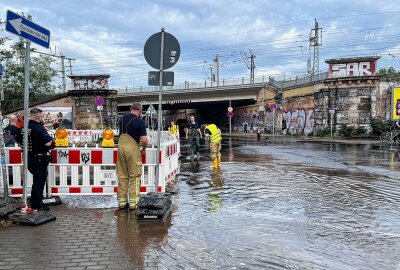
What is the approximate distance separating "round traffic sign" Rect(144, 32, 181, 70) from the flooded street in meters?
2.67

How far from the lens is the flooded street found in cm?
469

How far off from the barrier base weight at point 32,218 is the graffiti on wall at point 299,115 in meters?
33.4

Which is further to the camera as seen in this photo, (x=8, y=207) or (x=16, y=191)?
(x=16, y=191)

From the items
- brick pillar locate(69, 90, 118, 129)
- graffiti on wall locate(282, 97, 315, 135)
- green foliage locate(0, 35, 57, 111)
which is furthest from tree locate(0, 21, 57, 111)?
graffiti on wall locate(282, 97, 315, 135)

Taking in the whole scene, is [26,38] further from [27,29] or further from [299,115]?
[299,115]

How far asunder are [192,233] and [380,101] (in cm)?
3159

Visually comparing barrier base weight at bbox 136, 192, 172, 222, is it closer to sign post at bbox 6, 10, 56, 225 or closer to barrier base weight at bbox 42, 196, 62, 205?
sign post at bbox 6, 10, 56, 225

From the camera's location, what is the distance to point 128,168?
714 centimetres

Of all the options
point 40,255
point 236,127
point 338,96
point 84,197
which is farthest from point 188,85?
point 40,255

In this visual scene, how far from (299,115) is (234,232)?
35.2 m

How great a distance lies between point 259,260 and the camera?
4.70m

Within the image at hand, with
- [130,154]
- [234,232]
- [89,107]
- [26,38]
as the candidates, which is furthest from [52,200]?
[89,107]

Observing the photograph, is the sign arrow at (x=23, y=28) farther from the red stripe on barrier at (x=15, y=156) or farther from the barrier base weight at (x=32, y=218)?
the barrier base weight at (x=32, y=218)

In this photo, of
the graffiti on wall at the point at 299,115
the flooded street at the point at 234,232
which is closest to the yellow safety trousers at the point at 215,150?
the flooded street at the point at 234,232
